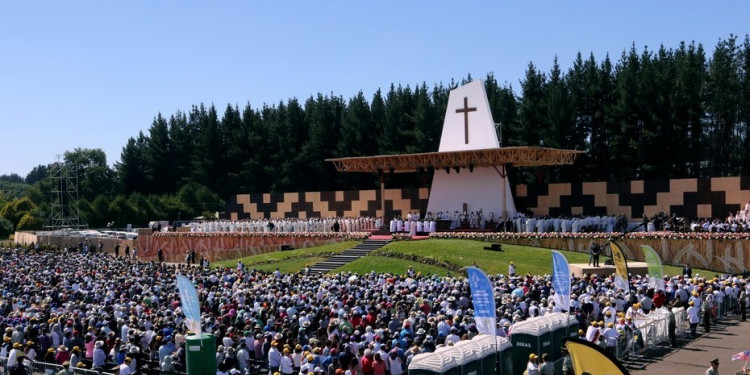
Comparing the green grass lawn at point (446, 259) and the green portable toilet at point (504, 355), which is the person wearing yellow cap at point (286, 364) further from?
the green grass lawn at point (446, 259)

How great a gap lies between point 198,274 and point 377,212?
2719 centimetres

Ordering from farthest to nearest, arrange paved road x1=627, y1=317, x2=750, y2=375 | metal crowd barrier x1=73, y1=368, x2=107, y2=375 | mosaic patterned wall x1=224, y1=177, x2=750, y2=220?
mosaic patterned wall x1=224, y1=177, x2=750, y2=220, paved road x1=627, y1=317, x2=750, y2=375, metal crowd barrier x1=73, y1=368, x2=107, y2=375

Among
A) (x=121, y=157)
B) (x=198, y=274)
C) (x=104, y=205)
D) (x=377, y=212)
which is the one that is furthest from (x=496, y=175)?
(x=121, y=157)

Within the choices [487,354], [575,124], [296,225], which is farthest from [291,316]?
[575,124]

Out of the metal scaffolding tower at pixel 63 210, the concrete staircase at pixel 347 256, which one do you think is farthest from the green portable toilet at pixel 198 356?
the metal scaffolding tower at pixel 63 210

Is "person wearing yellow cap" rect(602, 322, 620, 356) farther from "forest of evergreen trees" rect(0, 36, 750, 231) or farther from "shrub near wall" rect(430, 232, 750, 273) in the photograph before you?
"forest of evergreen trees" rect(0, 36, 750, 231)

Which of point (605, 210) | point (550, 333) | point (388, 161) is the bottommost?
point (550, 333)

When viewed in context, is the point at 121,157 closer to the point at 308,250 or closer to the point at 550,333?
the point at 308,250

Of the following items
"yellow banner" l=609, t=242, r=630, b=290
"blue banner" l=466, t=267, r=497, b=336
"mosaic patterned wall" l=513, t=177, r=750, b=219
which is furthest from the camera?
"mosaic patterned wall" l=513, t=177, r=750, b=219

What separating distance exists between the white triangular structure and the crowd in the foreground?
20.4 m

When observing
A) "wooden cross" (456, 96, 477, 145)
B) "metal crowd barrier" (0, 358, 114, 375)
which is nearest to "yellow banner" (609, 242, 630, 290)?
"metal crowd barrier" (0, 358, 114, 375)

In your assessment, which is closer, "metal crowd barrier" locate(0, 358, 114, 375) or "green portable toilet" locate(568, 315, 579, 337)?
"metal crowd barrier" locate(0, 358, 114, 375)

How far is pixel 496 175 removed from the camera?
167 ft

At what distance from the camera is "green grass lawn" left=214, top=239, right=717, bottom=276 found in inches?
1501
